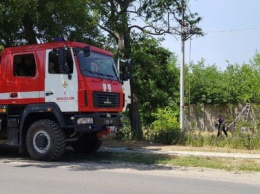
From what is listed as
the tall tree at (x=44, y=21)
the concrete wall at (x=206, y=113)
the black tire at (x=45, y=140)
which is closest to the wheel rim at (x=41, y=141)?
the black tire at (x=45, y=140)

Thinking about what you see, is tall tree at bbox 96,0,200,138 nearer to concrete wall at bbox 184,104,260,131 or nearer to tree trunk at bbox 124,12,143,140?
tree trunk at bbox 124,12,143,140

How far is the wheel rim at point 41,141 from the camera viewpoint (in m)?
11.6

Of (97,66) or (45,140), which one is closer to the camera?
(45,140)

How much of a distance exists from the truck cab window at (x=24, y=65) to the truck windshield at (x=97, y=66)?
1597 millimetres

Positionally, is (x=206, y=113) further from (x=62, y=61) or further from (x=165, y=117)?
(x=62, y=61)

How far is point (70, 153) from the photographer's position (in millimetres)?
13898

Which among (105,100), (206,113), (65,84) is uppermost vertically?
(65,84)

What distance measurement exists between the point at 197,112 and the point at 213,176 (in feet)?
64.7

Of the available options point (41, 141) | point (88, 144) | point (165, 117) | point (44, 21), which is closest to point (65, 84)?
point (41, 141)

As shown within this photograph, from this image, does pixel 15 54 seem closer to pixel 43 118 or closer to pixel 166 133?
pixel 43 118

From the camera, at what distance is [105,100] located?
11773 millimetres

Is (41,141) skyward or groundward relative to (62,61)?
groundward

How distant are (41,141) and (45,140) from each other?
0.12 m

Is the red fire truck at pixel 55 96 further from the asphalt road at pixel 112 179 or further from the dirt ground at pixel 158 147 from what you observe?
the dirt ground at pixel 158 147
